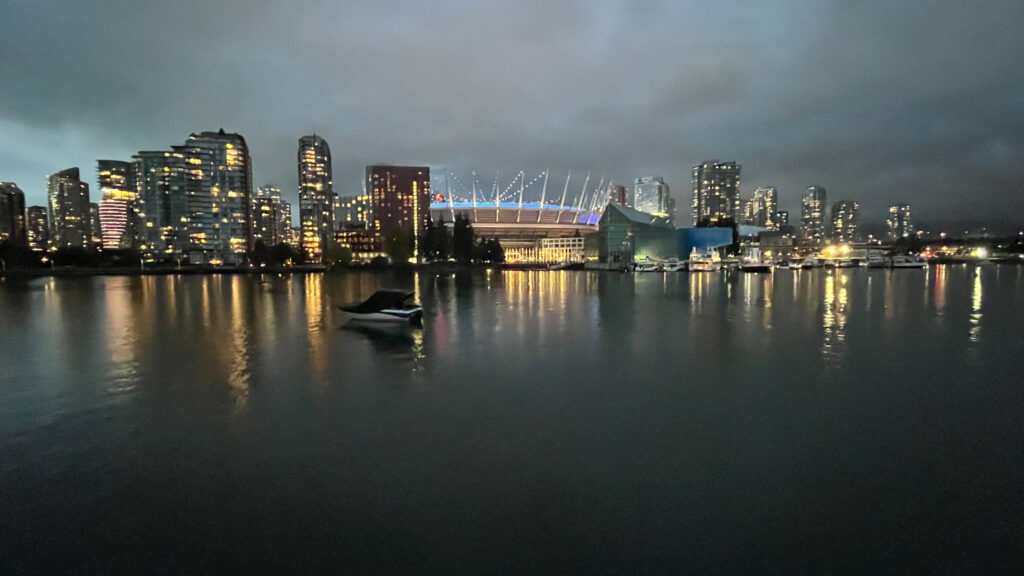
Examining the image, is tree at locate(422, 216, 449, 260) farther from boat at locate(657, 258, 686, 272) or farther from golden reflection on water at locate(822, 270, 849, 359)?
golden reflection on water at locate(822, 270, 849, 359)

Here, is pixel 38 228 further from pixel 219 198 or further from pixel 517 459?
pixel 517 459

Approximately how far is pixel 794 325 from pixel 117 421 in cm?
1788

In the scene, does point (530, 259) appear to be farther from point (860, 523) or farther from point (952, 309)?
point (860, 523)

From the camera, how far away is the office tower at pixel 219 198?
12319cm

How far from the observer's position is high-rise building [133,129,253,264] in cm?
12244

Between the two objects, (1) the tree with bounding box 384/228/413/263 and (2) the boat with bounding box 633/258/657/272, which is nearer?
(2) the boat with bounding box 633/258/657/272

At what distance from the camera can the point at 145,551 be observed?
427 centimetres

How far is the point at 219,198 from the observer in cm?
12456

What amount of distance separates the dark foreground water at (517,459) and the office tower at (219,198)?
418 feet

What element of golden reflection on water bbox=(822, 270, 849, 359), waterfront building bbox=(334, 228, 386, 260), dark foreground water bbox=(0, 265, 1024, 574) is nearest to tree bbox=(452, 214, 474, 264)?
waterfront building bbox=(334, 228, 386, 260)

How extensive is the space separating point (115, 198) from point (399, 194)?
91329mm

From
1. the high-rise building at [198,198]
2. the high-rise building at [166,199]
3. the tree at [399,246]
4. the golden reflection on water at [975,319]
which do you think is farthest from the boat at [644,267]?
the high-rise building at [166,199]

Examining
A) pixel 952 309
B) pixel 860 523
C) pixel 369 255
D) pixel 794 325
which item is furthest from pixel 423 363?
pixel 369 255

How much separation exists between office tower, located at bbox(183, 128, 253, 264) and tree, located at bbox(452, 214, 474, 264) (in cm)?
6163
